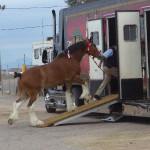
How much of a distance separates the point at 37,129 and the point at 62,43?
16.5 feet

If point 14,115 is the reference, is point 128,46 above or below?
above

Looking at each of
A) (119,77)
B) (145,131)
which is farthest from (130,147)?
(119,77)

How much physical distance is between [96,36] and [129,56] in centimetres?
184

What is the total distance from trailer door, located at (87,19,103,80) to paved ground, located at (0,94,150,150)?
138 centimetres

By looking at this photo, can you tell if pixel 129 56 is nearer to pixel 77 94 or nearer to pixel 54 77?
pixel 54 77

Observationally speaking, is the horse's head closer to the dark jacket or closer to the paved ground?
the dark jacket

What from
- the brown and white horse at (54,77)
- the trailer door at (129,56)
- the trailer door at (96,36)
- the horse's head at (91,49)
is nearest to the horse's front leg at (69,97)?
the brown and white horse at (54,77)

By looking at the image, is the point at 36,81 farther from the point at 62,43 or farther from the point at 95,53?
the point at 62,43

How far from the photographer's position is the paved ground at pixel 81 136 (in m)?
11.1

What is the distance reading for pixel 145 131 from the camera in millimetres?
13086

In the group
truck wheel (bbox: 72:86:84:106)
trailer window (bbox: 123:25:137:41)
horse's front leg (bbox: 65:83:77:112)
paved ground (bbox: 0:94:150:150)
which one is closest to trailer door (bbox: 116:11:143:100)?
trailer window (bbox: 123:25:137:41)

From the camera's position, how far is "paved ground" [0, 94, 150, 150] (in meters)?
11.1

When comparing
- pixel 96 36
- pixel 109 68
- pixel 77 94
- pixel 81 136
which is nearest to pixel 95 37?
pixel 96 36

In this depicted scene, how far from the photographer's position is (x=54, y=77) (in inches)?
592
